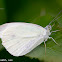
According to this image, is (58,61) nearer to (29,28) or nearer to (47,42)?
(47,42)

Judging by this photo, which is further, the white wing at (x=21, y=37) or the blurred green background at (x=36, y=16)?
the white wing at (x=21, y=37)

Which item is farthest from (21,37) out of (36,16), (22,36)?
(36,16)

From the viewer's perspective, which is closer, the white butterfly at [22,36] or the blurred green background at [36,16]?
Result: the blurred green background at [36,16]

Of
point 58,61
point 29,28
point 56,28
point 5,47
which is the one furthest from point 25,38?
point 58,61
